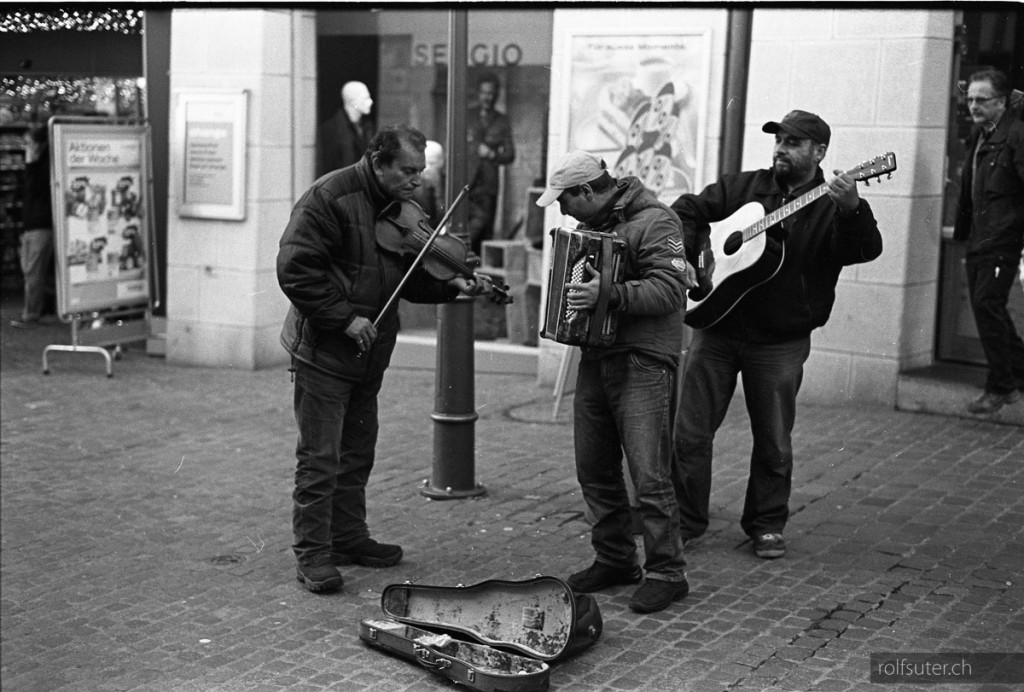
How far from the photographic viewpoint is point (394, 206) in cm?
491

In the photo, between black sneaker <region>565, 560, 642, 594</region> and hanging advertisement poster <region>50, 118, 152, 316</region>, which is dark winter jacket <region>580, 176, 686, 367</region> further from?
hanging advertisement poster <region>50, 118, 152, 316</region>

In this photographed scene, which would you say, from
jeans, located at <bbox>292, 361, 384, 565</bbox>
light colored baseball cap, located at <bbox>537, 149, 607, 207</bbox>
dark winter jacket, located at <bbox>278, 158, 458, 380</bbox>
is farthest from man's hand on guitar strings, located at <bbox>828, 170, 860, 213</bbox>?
jeans, located at <bbox>292, 361, 384, 565</bbox>

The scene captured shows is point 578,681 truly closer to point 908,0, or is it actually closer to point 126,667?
point 126,667

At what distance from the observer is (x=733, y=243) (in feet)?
16.8

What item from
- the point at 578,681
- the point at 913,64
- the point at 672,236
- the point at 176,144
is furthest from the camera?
the point at 176,144

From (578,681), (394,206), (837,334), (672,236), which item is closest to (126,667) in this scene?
(578,681)

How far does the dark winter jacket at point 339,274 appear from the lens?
4801 millimetres

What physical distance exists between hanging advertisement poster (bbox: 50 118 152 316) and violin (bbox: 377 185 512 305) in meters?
4.43

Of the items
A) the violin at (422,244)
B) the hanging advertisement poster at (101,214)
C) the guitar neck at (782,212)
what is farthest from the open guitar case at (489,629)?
the hanging advertisement poster at (101,214)

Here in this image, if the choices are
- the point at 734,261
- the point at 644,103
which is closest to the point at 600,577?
the point at 734,261

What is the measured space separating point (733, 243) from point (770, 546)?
1193 mm

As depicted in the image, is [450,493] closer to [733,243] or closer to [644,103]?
[733,243]

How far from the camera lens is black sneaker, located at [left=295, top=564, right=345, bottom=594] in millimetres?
4891

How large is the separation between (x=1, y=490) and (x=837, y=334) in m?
4.41
